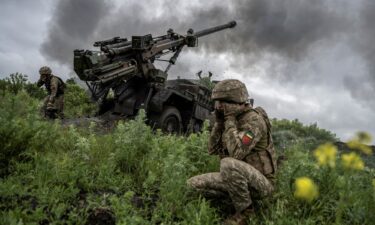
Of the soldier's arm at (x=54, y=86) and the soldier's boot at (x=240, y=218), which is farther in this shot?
the soldier's arm at (x=54, y=86)

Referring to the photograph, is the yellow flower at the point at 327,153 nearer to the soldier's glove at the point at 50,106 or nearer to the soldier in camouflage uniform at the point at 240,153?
the soldier in camouflage uniform at the point at 240,153

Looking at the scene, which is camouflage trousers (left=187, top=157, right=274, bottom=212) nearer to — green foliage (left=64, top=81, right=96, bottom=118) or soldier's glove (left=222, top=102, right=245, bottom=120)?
soldier's glove (left=222, top=102, right=245, bottom=120)

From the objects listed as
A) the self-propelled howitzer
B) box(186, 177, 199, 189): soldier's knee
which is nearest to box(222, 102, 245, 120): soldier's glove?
box(186, 177, 199, 189): soldier's knee

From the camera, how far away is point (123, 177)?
5469mm

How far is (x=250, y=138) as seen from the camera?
4570mm

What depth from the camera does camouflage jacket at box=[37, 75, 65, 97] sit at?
12789 millimetres

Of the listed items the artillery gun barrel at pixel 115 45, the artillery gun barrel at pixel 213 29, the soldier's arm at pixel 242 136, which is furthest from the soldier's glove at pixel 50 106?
the soldier's arm at pixel 242 136

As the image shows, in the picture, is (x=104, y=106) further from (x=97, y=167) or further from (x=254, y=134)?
(x=254, y=134)

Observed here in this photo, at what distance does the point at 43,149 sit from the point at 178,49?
10056 millimetres

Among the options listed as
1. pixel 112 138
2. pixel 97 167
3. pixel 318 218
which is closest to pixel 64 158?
pixel 97 167

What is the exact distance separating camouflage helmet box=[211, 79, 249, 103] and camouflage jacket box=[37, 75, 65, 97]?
352 inches

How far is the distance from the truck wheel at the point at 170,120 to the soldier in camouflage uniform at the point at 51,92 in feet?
10.2

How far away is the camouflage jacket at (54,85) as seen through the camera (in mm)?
12789

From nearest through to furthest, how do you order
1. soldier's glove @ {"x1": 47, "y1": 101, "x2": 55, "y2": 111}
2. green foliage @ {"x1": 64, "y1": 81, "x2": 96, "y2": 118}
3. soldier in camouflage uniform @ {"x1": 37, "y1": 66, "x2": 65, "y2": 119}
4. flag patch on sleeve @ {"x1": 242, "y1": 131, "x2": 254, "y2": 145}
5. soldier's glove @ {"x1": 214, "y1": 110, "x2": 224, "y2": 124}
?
flag patch on sleeve @ {"x1": 242, "y1": 131, "x2": 254, "y2": 145}
soldier's glove @ {"x1": 214, "y1": 110, "x2": 224, "y2": 124}
soldier's glove @ {"x1": 47, "y1": 101, "x2": 55, "y2": 111}
soldier in camouflage uniform @ {"x1": 37, "y1": 66, "x2": 65, "y2": 119}
green foliage @ {"x1": 64, "y1": 81, "x2": 96, "y2": 118}
